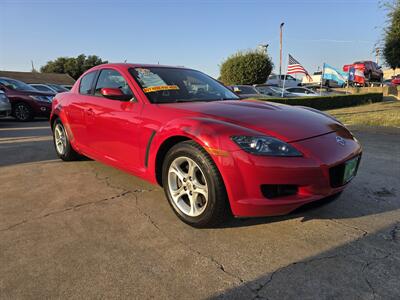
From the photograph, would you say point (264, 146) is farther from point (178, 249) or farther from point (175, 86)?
point (175, 86)

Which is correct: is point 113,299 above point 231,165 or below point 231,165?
below

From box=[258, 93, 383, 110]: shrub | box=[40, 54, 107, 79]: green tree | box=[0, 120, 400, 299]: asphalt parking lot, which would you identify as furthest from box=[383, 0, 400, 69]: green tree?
box=[40, 54, 107, 79]: green tree

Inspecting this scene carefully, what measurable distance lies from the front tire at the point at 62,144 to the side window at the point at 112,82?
114cm

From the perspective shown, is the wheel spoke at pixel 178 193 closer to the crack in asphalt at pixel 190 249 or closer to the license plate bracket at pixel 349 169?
the crack in asphalt at pixel 190 249

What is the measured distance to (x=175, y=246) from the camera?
2.64 meters

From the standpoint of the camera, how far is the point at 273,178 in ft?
8.16

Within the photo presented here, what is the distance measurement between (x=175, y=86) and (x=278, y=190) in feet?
5.78

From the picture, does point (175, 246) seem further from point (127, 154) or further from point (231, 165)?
Answer: point (127, 154)

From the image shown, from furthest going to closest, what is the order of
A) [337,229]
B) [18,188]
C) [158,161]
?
[18,188], [158,161], [337,229]

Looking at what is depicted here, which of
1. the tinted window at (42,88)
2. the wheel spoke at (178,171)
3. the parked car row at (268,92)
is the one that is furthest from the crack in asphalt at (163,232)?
the tinted window at (42,88)

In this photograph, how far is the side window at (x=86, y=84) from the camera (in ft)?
14.9

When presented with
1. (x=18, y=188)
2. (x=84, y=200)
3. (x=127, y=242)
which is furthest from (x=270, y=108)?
(x=18, y=188)

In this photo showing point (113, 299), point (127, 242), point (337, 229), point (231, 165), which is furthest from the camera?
point (337, 229)

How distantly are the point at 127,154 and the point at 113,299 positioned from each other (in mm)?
1780
